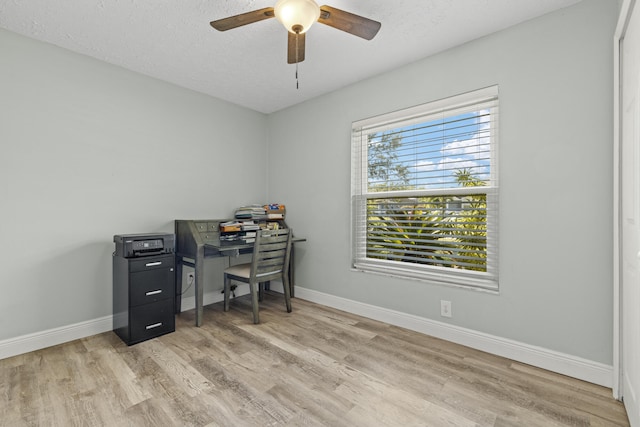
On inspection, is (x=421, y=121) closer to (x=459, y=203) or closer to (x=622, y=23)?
(x=459, y=203)

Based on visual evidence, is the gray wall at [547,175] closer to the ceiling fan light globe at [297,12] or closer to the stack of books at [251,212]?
the ceiling fan light globe at [297,12]

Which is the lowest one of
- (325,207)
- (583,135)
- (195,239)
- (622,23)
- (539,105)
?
(195,239)

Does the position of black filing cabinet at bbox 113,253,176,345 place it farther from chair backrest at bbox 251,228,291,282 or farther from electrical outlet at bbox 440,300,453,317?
electrical outlet at bbox 440,300,453,317

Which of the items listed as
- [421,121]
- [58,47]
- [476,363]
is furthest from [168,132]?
[476,363]

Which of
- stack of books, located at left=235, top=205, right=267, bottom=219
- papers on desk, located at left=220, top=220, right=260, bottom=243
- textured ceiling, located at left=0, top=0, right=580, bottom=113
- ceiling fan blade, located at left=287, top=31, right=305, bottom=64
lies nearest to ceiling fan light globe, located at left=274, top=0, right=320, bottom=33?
ceiling fan blade, located at left=287, top=31, right=305, bottom=64

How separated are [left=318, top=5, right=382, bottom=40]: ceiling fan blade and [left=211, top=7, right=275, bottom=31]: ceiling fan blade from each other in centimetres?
30

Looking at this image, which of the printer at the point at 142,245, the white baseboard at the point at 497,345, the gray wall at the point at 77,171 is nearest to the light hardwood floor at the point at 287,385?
the white baseboard at the point at 497,345

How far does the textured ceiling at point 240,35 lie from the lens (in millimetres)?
1946

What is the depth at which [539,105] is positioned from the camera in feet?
6.68

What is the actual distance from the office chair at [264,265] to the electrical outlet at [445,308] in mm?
1477

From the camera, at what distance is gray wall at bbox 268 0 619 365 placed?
184 cm

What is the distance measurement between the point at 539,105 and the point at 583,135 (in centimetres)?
33

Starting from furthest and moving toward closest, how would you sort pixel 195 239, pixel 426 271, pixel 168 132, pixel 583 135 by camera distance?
pixel 168 132, pixel 195 239, pixel 426 271, pixel 583 135

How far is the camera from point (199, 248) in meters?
2.75
